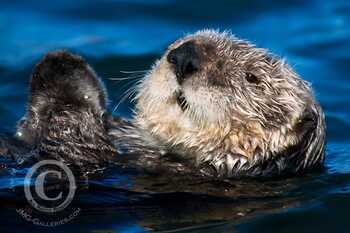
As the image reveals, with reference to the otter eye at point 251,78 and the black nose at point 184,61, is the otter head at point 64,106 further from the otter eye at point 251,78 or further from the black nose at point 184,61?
the otter eye at point 251,78

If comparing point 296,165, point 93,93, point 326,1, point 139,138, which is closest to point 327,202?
point 296,165

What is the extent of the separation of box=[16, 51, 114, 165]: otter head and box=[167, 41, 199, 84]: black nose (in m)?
0.79

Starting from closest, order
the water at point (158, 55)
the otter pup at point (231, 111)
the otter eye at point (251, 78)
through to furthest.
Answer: the water at point (158, 55), the otter pup at point (231, 111), the otter eye at point (251, 78)

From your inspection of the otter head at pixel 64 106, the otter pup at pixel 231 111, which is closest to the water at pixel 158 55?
the otter pup at pixel 231 111

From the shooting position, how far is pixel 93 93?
5.73 meters

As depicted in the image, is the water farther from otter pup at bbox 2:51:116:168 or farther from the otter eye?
the otter eye

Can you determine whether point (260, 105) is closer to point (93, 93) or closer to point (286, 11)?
point (93, 93)

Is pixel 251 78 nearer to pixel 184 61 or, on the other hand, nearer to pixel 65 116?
pixel 184 61

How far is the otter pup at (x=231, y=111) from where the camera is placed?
198 inches

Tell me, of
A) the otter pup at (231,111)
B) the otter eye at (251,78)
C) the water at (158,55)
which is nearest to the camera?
the water at (158,55)

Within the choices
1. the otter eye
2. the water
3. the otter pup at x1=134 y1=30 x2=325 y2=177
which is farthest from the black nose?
the water

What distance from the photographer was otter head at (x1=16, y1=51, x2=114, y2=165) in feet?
Answer: 17.9

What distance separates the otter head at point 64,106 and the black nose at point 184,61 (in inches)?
31.1

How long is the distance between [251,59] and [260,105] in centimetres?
32
